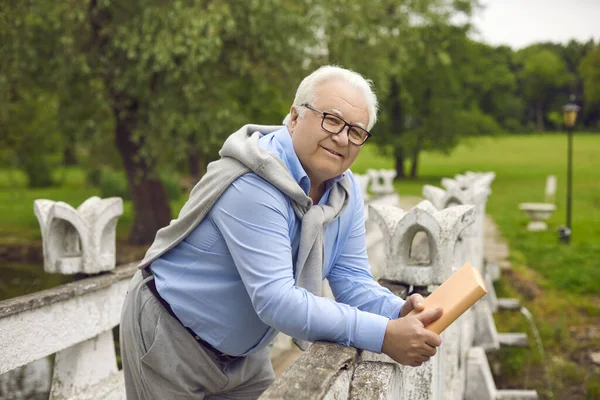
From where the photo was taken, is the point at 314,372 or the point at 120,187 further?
the point at 120,187

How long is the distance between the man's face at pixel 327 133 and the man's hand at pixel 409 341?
22.6 inches

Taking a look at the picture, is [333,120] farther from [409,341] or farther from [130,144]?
[130,144]

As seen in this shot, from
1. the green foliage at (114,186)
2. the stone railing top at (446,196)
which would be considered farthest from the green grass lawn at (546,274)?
the stone railing top at (446,196)

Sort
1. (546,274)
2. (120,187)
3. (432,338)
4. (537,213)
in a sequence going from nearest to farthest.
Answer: (432,338)
(546,274)
(537,213)
(120,187)

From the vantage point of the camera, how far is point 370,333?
7.90 ft

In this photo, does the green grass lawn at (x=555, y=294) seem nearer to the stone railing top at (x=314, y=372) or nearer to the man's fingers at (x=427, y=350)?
the man's fingers at (x=427, y=350)

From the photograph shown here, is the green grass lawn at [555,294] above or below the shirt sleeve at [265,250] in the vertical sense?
below

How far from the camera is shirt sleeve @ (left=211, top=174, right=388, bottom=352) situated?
7.36ft

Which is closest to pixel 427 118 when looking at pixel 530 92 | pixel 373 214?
pixel 373 214

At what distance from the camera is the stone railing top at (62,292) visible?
335 cm

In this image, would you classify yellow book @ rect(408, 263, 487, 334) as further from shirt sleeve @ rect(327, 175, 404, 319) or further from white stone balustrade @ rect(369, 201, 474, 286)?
white stone balustrade @ rect(369, 201, 474, 286)

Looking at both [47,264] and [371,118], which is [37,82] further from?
[371,118]

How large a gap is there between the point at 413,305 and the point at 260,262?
699mm

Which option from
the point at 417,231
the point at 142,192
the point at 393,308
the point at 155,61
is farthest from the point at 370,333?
the point at 142,192
